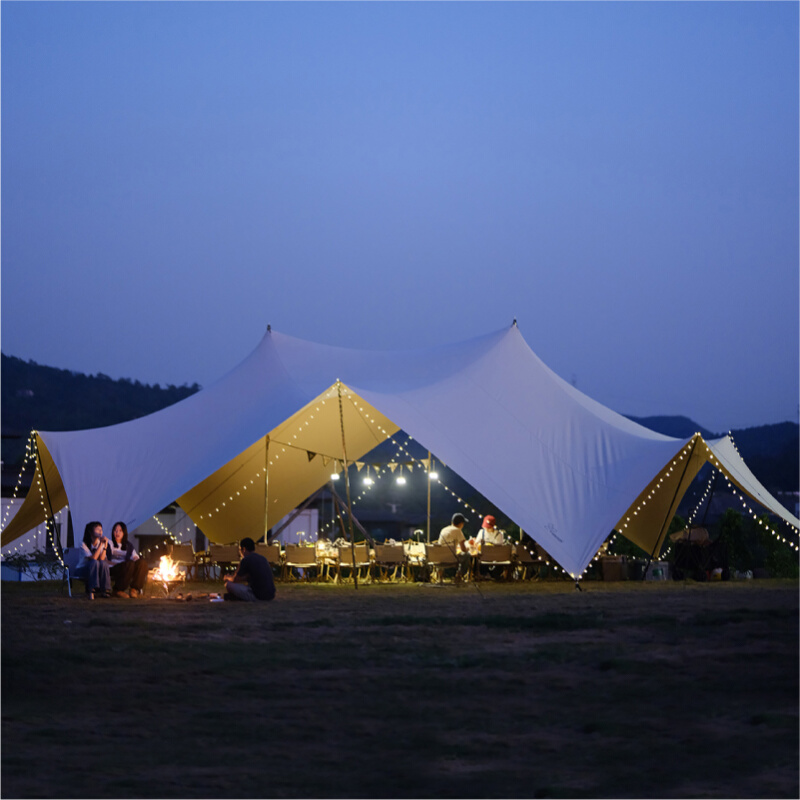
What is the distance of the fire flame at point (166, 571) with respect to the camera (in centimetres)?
1180

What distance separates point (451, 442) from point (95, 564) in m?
3.88

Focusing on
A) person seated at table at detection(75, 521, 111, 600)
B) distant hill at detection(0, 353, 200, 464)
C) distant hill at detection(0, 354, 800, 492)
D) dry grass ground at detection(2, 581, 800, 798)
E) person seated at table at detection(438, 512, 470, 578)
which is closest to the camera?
dry grass ground at detection(2, 581, 800, 798)

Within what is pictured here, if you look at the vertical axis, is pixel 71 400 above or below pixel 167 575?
above

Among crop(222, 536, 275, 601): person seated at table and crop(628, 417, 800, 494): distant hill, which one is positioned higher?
crop(628, 417, 800, 494): distant hill

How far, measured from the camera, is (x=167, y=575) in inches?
470

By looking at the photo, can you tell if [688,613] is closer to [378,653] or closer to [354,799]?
[378,653]

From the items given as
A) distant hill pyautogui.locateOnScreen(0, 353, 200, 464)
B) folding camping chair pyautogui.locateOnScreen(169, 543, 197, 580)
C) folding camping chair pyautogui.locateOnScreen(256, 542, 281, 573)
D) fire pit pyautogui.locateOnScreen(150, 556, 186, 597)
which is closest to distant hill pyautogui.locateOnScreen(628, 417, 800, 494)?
folding camping chair pyautogui.locateOnScreen(256, 542, 281, 573)

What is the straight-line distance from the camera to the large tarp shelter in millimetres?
11469

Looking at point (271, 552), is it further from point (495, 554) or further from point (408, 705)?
point (408, 705)

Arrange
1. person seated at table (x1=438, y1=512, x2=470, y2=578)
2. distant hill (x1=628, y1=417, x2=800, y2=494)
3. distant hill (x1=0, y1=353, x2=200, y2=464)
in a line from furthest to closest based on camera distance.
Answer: distant hill (x1=0, y1=353, x2=200, y2=464) < distant hill (x1=628, y1=417, x2=800, y2=494) < person seated at table (x1=438, y1=512, x2=470, y2=578)

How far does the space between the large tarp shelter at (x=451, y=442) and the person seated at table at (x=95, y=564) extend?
57cm

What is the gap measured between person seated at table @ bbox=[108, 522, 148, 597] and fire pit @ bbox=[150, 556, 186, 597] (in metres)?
0.33

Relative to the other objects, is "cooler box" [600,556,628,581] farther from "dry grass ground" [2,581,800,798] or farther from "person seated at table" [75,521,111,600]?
"person seated at table" [75,521,111,600]

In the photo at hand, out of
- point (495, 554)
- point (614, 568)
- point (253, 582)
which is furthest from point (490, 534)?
point (253, 582)
